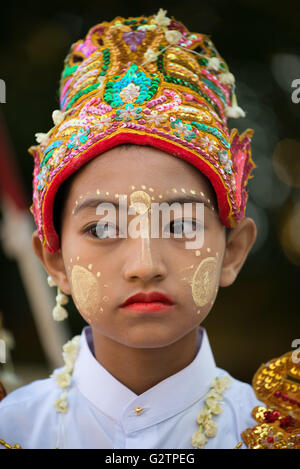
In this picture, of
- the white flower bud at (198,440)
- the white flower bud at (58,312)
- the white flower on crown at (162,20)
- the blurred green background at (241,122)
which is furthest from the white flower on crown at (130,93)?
A: the blurred green background at (241,122)

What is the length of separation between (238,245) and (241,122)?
15.0 ft

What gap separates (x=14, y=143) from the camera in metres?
7.47

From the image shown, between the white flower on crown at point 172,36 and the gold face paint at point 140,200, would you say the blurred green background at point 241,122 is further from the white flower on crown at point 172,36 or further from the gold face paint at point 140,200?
the gold face paint at point 140,200

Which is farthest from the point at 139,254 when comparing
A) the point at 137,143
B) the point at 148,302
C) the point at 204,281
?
the point at 137,143

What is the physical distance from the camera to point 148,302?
187 cm

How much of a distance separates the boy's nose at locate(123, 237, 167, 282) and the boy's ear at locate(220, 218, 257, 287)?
0.47 meters

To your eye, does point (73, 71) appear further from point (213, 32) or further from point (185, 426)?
→ point (213, 32)

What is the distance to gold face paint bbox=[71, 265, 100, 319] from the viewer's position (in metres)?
1.93

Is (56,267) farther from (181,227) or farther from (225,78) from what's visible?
(225,78)

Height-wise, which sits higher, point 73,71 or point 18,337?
point 73,71

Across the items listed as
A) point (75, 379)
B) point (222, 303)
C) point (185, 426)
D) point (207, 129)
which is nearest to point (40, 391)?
point (75, 379)

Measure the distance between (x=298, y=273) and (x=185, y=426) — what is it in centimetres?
628

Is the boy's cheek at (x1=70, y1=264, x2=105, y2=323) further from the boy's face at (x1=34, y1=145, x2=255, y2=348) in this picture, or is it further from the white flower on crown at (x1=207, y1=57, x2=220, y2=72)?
the white flower on crown at (x1=207, y1=57, x2=220, y2=72)

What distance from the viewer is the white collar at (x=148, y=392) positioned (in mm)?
2117
